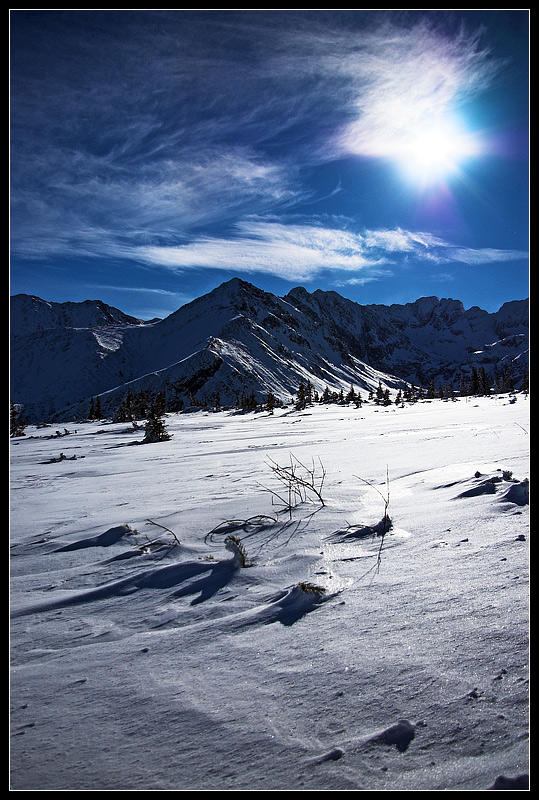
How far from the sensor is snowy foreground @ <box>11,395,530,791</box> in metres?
1.09

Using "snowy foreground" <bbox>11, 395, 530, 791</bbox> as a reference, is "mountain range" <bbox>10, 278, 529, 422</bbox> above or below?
above

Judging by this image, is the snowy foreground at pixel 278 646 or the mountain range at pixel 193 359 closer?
the snowy foreground at pixel 278 646

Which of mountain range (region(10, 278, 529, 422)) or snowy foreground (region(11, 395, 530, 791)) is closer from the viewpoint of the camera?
snowy foreground (region(11, 395, 530, 791))

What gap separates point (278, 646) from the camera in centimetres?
157

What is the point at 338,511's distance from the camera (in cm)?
327

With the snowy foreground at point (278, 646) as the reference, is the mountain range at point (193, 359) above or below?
above

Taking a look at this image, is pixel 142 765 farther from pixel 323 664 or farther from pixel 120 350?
pixel 120 350

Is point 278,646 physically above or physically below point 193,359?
below

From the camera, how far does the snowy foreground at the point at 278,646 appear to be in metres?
1.09

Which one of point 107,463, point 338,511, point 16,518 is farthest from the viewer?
point 107,463

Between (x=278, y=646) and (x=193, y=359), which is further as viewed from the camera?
(x=193, y=359)

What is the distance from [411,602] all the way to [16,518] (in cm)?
374
